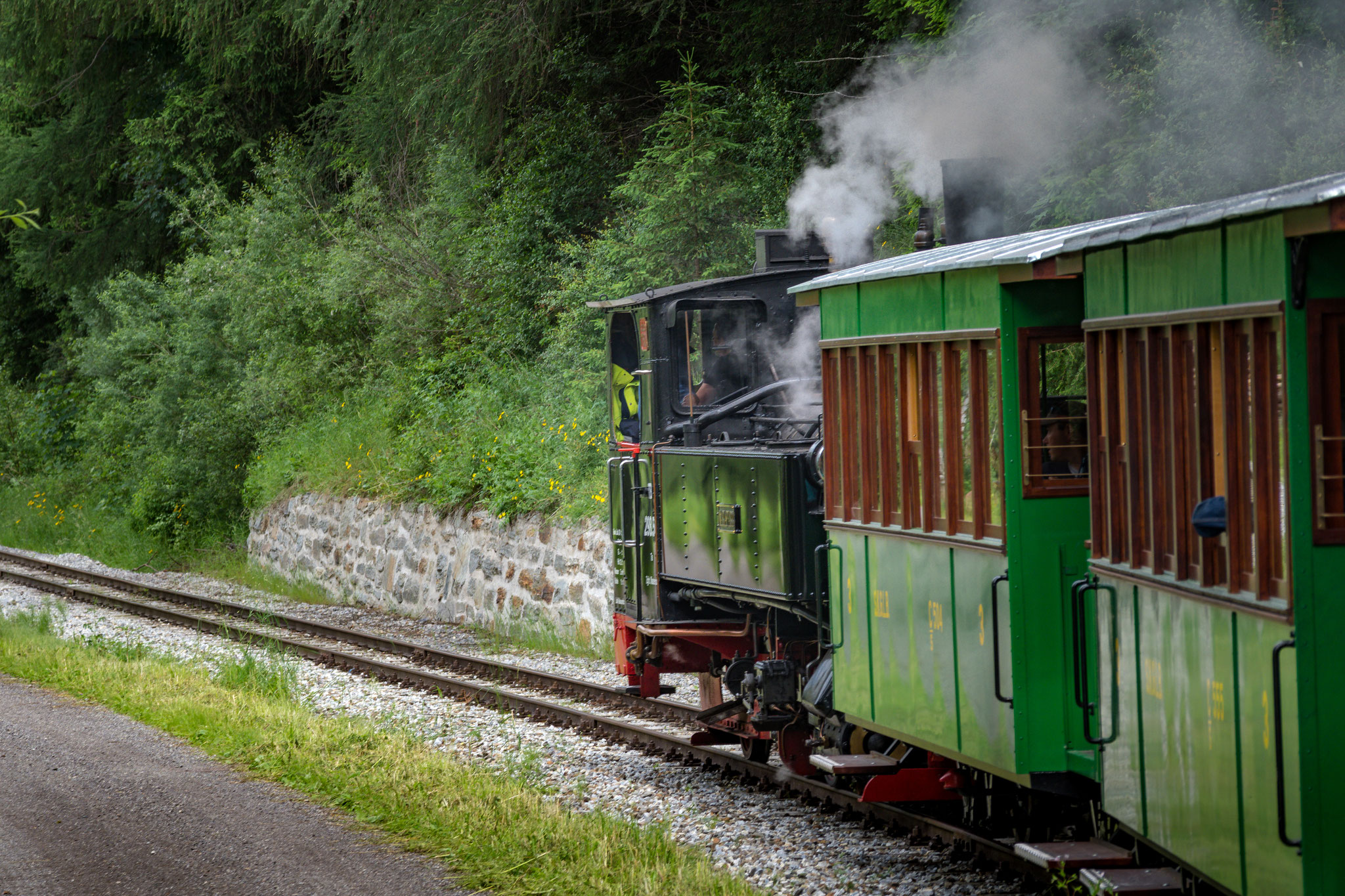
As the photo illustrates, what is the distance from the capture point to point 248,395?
2292 centimetres

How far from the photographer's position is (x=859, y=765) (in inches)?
284

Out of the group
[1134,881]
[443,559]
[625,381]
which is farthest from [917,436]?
[443,559]

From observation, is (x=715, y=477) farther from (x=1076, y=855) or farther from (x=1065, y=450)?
(x=1076, y=855)

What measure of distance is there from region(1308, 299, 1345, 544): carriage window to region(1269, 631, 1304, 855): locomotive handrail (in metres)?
0.33

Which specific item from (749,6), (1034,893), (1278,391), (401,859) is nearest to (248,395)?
(749,6)

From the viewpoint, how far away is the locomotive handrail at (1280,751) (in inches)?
159

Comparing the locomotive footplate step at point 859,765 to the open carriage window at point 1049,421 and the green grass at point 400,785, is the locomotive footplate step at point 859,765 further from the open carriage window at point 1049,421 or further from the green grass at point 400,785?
the open carriage window at point 1049,421

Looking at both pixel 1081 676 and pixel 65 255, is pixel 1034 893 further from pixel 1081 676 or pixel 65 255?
pixel 65 255

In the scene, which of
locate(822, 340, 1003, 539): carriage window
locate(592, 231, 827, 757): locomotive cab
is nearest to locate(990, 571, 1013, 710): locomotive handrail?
locate(822, 340, 1003, 539): carriage window

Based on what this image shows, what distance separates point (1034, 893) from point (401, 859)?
2980mm

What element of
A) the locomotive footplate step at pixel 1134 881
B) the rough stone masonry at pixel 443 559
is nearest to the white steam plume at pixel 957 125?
the rough stone masonry at pixel 443 559

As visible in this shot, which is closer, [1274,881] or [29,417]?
[1274,881]

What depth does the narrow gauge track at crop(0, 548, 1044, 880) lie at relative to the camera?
24.1ft

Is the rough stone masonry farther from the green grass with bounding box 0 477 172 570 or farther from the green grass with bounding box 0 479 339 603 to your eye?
the green grass with bounding box 0 477 172 570
